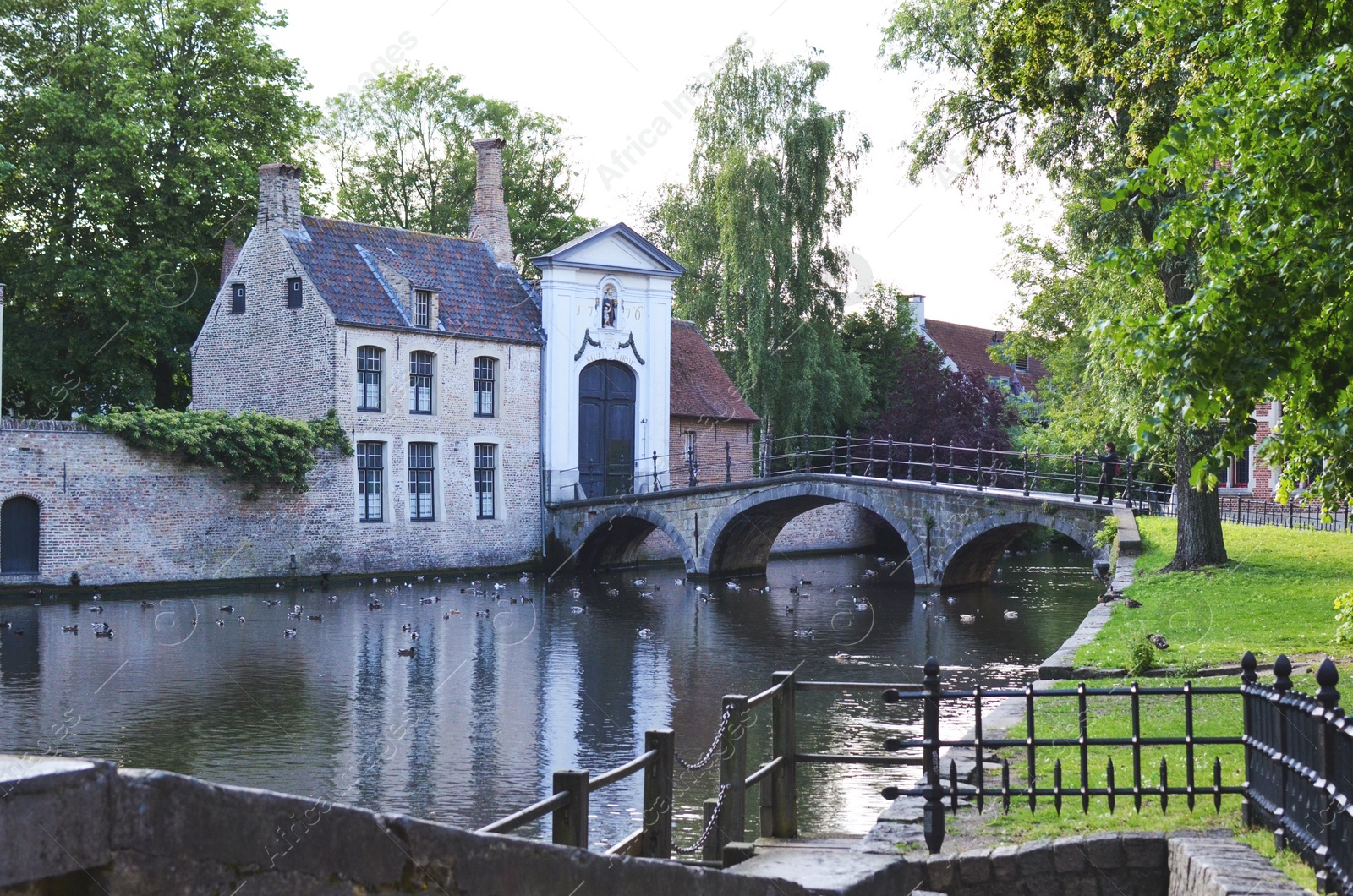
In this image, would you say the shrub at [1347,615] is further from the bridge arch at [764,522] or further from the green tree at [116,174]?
the green tree at [116,174]

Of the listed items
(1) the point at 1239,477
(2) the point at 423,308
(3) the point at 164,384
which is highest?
(2) the point at 423,308

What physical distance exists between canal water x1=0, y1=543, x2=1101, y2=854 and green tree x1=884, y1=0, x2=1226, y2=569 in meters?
3.40

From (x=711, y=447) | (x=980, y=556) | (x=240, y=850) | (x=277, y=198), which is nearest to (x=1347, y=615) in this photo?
(x=240, y=850)

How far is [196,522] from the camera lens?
995 inches

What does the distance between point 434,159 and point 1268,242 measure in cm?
3530

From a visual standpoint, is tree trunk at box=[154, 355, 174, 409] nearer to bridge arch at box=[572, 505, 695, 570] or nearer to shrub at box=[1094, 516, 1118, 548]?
bridge arch at box=[572, 505, 695, 570]

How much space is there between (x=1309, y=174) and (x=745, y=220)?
85.7 feet

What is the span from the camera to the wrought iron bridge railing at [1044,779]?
492 cm

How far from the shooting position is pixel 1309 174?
7098 mm

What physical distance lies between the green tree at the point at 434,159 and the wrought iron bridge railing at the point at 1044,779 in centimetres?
3332

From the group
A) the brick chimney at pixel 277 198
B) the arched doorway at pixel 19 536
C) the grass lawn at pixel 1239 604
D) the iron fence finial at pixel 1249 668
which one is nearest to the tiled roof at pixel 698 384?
the brick chimney at pixel 277 198

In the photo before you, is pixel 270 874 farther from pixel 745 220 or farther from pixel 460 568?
pixel 745 220

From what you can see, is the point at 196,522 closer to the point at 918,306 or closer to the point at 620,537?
the point at 620,537

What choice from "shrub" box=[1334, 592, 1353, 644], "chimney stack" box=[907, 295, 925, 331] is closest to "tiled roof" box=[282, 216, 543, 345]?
"shrub" box=[1334, 592, 1353, 644]
